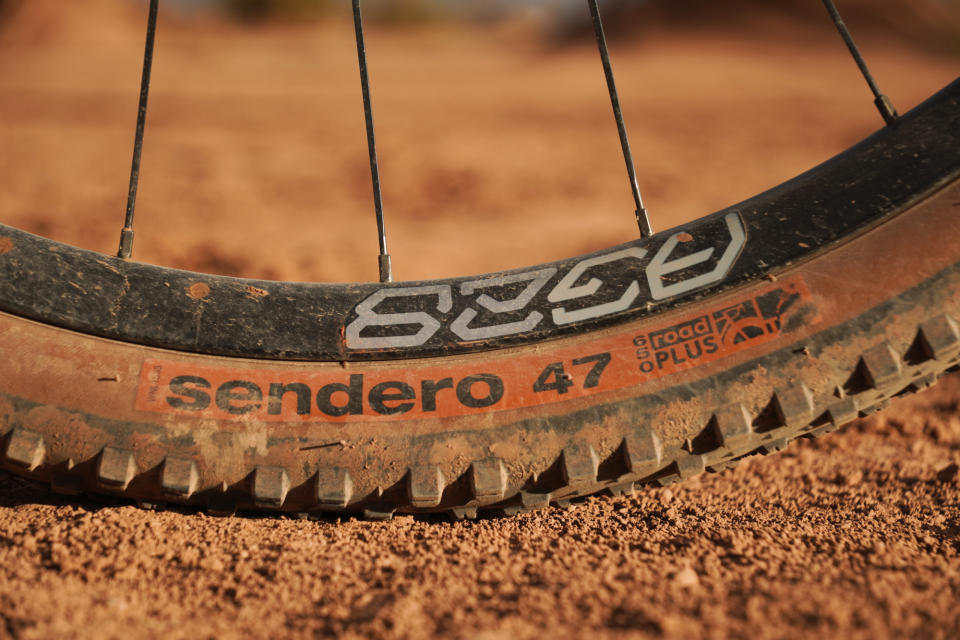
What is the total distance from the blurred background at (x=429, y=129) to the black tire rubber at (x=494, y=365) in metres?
1.86

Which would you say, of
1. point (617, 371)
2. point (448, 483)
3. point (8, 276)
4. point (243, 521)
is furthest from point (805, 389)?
point (8, 276)

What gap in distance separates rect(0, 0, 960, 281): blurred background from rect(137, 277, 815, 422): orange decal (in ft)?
6.23

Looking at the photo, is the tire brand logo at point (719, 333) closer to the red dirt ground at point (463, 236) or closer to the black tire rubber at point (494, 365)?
the black tire rubber at point (494, 365)

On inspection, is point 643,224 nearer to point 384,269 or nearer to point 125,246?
point 384,269

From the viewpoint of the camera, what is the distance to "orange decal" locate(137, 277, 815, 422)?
1.12 meters

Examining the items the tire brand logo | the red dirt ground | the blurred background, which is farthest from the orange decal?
the blurred background

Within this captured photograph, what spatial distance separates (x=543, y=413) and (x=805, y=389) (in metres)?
0.44

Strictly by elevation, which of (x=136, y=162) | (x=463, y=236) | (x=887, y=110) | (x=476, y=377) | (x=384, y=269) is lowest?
(x=476, y=377)

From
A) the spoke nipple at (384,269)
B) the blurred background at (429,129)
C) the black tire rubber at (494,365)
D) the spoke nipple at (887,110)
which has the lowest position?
the black tire rubber at (494,365)

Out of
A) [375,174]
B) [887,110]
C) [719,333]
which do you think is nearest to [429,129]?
[375,174]

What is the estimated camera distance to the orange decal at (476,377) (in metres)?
1.12

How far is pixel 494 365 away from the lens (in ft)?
3.83

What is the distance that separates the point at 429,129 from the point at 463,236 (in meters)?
2.32

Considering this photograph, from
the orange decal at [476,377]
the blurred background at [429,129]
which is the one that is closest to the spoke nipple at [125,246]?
the orange decal at [476,377]
